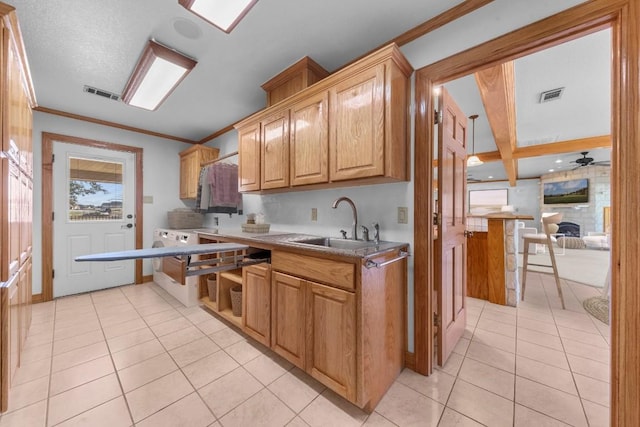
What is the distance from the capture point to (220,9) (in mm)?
1542

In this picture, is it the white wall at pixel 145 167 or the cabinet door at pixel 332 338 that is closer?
the cabinet door at pixel 332 338

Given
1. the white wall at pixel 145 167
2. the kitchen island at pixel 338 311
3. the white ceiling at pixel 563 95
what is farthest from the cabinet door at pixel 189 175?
the white ceiling at pixel 563 95

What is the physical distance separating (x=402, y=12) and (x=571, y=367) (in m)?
2.83

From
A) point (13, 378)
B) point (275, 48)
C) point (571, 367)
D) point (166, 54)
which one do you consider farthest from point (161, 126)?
point (571, 367)

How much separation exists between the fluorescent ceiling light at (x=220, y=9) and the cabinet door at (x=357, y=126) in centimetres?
77

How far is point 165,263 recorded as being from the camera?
1364 mm

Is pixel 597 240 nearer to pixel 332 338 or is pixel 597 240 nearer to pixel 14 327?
pixel 332 338

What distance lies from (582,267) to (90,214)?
29.3ft

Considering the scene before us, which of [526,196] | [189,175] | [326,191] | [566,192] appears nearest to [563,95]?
[326,191]

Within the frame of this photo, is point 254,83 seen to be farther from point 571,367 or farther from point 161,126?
point 571,367

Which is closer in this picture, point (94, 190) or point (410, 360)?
point (410, 360)

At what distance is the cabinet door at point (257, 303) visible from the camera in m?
1.89

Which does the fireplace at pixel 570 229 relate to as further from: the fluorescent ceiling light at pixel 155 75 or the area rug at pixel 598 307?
the fluorescent ceiling light at pixel 155 75

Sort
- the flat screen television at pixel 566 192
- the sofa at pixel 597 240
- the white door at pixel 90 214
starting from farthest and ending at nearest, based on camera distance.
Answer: the flat screen television at pixel 566 192 < the sofa at pixel 597 240 < the white door at pixel 90 214
